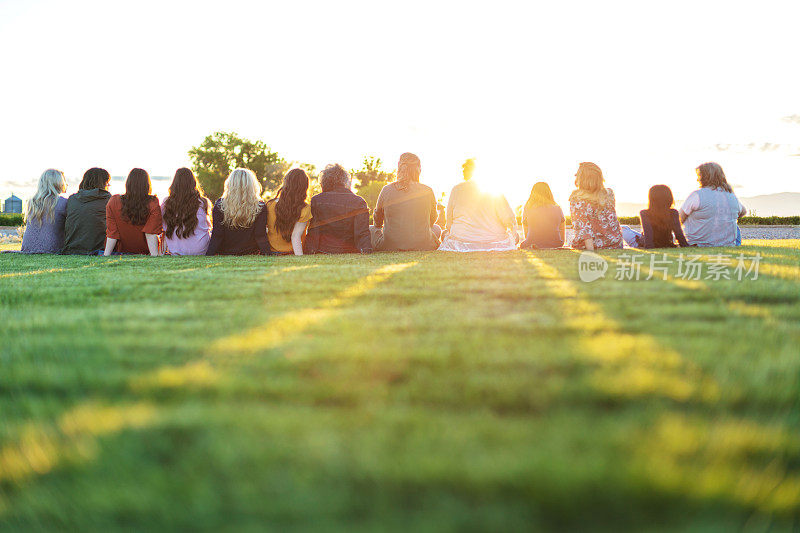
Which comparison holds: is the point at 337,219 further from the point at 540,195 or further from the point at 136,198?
the point at 540,195

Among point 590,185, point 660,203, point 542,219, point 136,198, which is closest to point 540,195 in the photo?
point 542,219

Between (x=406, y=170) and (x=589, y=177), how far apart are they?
2.68 m

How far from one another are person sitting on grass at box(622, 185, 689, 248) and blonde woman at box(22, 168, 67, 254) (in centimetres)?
901

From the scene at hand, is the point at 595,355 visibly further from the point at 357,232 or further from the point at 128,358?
the point at 357,232

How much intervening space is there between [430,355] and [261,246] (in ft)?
20.1

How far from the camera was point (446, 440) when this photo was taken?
1.16 meters

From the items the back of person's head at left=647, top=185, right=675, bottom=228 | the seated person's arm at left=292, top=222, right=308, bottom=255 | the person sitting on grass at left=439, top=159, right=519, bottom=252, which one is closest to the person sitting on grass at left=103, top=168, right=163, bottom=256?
the seated person's arm at left=292, top=222, right=308, bottom=255

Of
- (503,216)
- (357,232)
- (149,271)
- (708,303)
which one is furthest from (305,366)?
(503,216)

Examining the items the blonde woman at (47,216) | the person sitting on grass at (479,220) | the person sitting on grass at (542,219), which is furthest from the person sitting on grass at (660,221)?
the blonde woman at (47,216)

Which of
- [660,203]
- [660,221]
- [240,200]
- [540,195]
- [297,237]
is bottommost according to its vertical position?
[297,237]

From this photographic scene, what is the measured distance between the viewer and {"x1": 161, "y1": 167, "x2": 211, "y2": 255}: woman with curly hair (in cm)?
760

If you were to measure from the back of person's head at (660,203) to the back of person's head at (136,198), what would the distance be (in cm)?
737

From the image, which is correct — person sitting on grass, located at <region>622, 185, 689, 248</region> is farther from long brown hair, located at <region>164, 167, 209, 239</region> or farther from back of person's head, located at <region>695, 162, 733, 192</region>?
long brown hair, located at <region>164, 167, 209, 239</region>

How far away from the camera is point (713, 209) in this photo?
8.50 metres
